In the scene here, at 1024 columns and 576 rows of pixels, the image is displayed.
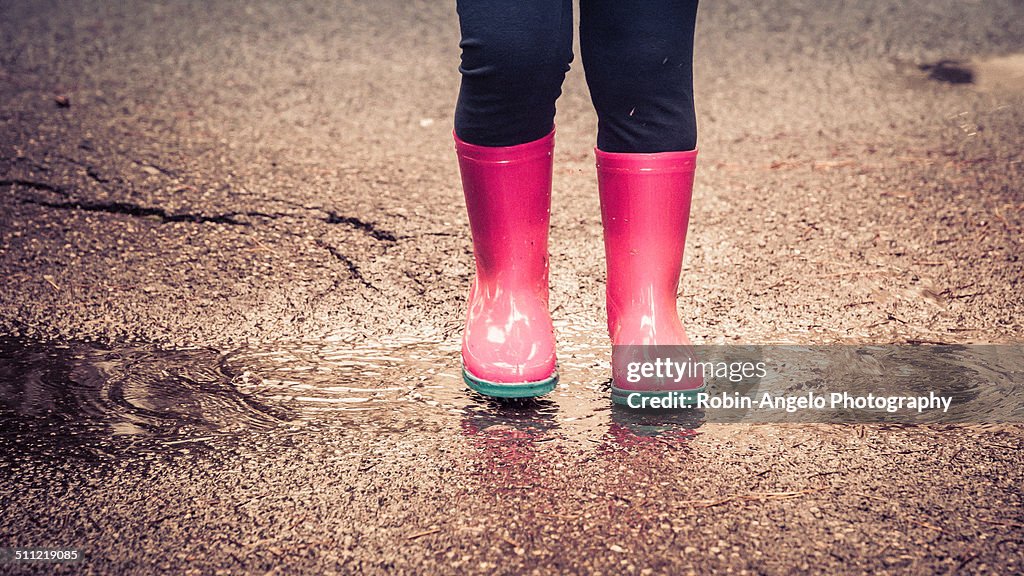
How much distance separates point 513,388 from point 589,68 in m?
0.56

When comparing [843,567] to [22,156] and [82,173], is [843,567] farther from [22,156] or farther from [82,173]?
[22,156]

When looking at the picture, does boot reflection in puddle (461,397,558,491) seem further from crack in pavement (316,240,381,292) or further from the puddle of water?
crack in pavement (316,240,381,292)

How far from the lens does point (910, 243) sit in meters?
2.43

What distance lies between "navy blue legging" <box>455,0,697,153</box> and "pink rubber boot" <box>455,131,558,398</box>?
0.15ft

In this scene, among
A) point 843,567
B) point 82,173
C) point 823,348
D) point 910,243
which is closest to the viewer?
point 843,567

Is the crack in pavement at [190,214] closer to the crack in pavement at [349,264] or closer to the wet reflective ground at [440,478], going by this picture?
the crack in pavement at [349,264]

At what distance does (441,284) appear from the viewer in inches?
89.0

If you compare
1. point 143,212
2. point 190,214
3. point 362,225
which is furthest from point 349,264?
point 143,212

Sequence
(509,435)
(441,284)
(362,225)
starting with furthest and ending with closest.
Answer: (362,225) → (441,284) → (509,435)

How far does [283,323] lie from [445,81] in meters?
1.77

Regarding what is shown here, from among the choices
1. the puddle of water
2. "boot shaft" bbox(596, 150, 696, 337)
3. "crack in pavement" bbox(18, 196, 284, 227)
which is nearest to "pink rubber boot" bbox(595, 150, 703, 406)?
"boot shaft" bbox(596, 150, 696, 337)

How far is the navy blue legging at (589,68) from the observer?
160cm

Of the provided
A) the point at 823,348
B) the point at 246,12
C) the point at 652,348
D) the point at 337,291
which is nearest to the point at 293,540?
the point at 652,348

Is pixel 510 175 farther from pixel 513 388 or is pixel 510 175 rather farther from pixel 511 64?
pixel 513 388
